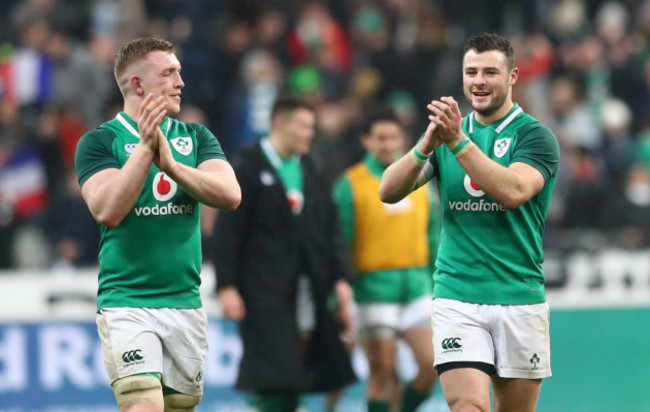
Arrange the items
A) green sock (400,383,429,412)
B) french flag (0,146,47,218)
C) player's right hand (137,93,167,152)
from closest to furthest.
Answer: player's right hand (137,93,167,152)
green sock (400,383,429,412)
french flag (0,146,47,218)

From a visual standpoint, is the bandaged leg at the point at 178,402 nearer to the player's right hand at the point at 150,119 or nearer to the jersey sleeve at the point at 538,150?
the player's right hand at the point at 150,119

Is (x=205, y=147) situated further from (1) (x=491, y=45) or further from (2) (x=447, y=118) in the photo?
(1) (x=491, y=45)

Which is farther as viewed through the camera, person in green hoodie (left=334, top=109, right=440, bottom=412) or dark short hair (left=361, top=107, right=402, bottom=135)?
dark short hair (left=361, top=107, right=402, bottom=135)

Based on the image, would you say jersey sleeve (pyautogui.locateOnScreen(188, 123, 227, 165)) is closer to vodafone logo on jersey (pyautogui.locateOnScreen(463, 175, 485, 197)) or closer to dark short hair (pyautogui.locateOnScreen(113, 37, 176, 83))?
dark short hair (pyautogui.locateOnScreen(113, 37, 176, 83))

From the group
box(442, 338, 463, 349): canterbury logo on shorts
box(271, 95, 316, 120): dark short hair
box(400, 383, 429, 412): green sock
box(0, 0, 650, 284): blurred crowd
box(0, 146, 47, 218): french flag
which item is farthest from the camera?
box(0, 0, 650, 284): blurred crowd

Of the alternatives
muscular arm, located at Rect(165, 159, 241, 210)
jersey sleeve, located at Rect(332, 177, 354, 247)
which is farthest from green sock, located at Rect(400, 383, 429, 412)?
muscular arm, located at Rect(165, 159, 241, 210)

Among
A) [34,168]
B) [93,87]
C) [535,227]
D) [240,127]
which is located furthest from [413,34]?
[535,227]

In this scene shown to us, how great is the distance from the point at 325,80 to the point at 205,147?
8.98 m

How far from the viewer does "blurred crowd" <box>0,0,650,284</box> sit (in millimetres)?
13109

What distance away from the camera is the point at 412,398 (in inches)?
351

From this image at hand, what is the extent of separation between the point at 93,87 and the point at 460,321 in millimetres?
8816

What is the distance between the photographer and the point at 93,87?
13992mm

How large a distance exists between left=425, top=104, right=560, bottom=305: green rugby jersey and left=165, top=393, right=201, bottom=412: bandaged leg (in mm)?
1370

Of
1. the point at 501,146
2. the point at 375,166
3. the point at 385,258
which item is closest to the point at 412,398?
the point at 385,258
